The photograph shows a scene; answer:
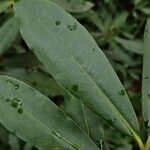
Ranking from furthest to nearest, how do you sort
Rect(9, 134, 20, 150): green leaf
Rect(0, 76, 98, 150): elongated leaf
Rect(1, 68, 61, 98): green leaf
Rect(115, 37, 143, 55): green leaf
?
Rect(115, 37, 143, 55): green leaf, Rect(1, 68, 61, 98): green leaf, Rect(9, 134, 20, 150): green leaf, Rect(0, 76, 98, 150): elongated leaf

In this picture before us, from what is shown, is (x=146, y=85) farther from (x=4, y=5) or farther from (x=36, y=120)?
(x=4, y=5)

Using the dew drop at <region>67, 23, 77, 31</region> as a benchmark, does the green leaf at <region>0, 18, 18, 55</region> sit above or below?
below

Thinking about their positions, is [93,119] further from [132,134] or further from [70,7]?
[70,7]

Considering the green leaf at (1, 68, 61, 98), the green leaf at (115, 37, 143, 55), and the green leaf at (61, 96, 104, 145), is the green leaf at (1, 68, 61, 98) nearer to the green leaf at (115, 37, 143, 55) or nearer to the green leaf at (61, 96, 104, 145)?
the green leaf at (115, 37, 143, 55)

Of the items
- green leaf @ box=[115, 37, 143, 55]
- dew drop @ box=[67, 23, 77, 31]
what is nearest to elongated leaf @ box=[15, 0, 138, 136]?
dew drop @ box=[67, 23, 77, 31]

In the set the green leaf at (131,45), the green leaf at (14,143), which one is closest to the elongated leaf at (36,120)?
the green leaf at (14,143)

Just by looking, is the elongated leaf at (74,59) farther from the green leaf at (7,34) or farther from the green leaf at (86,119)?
the green leaf at (7,34)

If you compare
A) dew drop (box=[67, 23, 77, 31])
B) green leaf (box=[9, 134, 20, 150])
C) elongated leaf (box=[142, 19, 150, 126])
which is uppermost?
dew drop (box=[67, 23, 77, 31])
